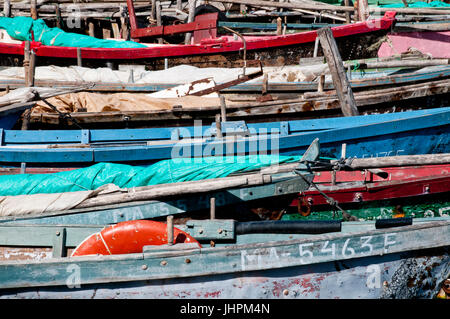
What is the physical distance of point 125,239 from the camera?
5.28 meters

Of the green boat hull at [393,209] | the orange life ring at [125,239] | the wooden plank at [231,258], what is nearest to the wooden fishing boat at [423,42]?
the green boat hull at [393,209]

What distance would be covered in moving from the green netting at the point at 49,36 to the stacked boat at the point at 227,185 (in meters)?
2.55

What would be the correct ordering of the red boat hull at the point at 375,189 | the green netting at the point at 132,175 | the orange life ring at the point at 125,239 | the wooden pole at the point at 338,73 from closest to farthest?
the orange life ring at the point at 125,239 → the green netting at the point at 132,175 → the red boat hull at the point at 375,189 → the wooden pole at the point at 338,73

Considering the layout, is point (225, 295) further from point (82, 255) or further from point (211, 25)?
point (211, 25)

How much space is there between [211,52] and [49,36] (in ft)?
14.4

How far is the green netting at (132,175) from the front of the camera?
247 inches

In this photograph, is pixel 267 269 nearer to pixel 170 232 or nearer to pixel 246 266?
pixel 246 266

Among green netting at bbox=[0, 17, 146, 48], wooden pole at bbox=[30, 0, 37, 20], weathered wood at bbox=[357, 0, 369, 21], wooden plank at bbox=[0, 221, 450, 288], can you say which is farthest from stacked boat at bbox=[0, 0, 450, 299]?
wooden pole at bbox=[30, 0, 37, 20]

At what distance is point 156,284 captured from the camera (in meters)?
5.05

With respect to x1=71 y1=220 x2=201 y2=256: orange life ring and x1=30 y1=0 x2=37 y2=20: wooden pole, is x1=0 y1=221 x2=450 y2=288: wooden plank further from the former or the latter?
x1=30 y1=0 x2=37 y2=20: wooden pole

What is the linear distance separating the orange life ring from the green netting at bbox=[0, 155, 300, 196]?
3.52 feet

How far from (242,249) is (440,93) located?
5.90 m

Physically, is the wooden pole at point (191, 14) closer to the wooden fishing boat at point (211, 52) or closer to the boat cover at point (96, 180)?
the wooden fishing boat at point (211, 52)

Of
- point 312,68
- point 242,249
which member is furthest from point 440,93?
point 242,249
